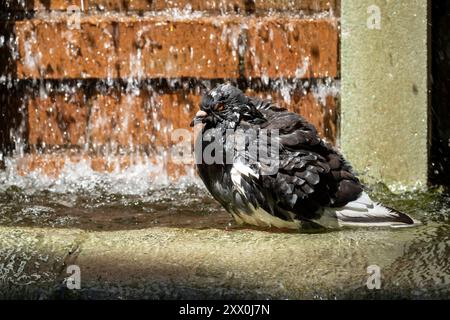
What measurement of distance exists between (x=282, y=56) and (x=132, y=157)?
92 centimetres

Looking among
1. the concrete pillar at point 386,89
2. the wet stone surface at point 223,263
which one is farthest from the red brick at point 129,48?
the wet stone surface at point 223,263

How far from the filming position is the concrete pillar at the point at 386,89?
3920 millimetres

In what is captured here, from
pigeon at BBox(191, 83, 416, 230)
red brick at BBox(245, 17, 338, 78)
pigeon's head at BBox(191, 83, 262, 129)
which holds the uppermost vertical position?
red brick at BBox(245, 17, 338, 78)

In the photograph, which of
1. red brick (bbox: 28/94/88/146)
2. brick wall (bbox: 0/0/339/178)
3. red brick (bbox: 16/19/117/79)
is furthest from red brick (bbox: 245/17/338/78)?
red brick (bbox: 28/94/88/146)

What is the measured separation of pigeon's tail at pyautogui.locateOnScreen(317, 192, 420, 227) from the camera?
9.45 feet

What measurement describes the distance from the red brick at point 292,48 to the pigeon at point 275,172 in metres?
1.09

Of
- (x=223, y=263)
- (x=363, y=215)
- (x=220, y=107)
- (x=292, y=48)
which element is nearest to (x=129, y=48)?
(x=292, y=48)

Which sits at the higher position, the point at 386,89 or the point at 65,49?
the point at 65,49

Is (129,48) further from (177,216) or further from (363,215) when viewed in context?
(363,215)

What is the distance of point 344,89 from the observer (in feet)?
13.2

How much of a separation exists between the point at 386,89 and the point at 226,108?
4.08 feet

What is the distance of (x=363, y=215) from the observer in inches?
115

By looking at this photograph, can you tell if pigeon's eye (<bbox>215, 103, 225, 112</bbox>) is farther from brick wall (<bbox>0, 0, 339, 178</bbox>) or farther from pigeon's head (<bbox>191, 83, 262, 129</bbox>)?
brick wall (<bbox>0, 0, 339, 178</bbox>)
